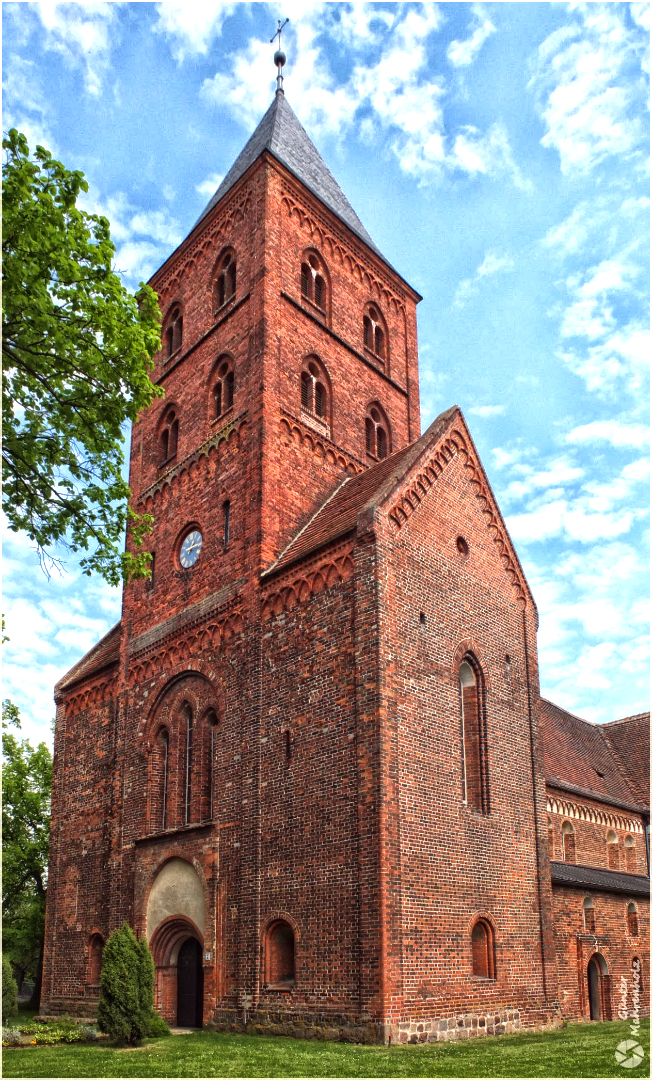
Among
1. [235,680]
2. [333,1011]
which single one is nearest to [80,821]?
[235,680]

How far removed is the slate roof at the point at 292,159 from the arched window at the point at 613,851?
Answer: 20.9 meters

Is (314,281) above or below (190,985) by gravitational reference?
above

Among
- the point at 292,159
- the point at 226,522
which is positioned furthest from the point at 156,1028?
the point at 292,159

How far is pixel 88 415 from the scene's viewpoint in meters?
13.4

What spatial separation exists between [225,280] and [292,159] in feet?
15.8

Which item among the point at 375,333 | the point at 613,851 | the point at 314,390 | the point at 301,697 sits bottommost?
the point at 613,851

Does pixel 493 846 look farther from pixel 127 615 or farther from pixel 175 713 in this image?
pixel 127 615

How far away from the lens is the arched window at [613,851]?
30109 mm

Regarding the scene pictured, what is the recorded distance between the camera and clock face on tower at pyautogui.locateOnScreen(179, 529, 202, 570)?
22394mm

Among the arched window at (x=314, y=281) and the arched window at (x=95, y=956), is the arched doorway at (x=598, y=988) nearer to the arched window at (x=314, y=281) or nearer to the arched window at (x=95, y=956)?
the arched window at (x=95, y=956)

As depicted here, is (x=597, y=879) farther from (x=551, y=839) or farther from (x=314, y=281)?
(x=314, y=281)

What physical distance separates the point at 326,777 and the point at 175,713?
5.99 meters

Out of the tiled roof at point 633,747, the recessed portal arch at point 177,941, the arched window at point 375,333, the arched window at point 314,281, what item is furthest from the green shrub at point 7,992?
the tiled roof at point 633,747

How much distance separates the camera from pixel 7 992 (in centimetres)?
1953
